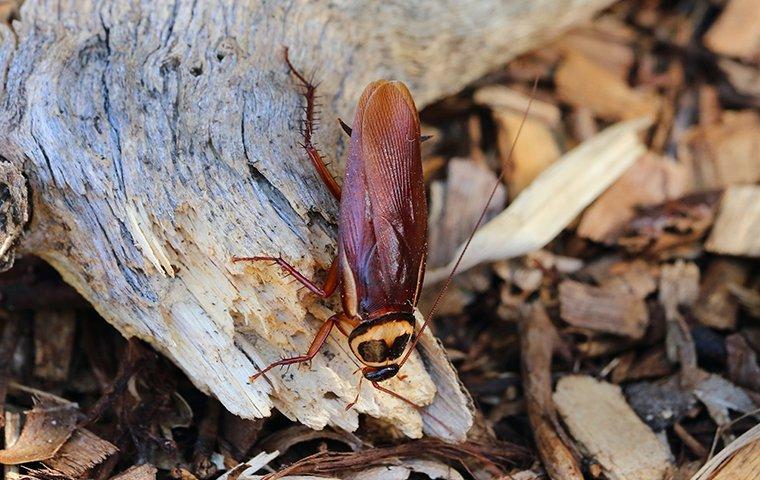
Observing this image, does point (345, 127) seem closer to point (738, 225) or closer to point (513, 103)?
point (513, 103)

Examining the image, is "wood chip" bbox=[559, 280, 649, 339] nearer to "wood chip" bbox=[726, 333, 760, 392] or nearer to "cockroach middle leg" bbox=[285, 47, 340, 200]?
"wood chip" bbox=[726, 333, 760, 392]

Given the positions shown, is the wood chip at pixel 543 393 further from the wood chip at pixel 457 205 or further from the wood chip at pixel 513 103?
the wood chip at pixel 513 103

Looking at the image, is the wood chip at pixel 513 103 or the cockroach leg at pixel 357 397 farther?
the wood chip at pixel 513 103

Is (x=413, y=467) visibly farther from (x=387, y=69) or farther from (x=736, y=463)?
(x=387, y=69)

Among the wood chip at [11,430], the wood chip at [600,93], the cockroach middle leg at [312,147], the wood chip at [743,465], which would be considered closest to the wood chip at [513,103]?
the wood chip at [600,93]

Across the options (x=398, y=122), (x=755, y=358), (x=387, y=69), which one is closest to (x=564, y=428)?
(x=755, y=358)

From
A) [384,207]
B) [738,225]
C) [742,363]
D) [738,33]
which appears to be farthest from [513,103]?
[742,363]

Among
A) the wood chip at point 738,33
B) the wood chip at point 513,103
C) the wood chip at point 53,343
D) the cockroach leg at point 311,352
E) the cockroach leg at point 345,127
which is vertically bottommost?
the cockroach leg at point 311,352

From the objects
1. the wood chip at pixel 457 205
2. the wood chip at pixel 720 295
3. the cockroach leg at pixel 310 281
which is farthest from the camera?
the wood chip at pixel 457 205
